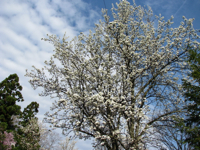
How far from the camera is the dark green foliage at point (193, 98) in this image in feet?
25.2

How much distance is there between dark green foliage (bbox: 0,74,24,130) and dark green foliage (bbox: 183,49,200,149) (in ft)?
57.1

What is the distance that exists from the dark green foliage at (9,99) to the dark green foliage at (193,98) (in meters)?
17.4

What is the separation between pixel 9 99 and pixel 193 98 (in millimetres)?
19670

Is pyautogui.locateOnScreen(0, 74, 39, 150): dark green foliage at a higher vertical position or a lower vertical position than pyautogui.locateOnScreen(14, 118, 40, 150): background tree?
higher

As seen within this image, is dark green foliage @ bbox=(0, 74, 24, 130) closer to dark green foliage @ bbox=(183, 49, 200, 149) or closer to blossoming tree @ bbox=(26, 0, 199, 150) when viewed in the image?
blossoming tree @ bbox=(26, 0, 199, 150)

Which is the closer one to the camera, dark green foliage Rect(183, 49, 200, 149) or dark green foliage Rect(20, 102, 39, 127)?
dark green foliage Rect(183, 49, 200, 149)

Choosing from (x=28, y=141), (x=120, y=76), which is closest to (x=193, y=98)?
(x=120, y=76)

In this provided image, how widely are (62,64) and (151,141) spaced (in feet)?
23.1

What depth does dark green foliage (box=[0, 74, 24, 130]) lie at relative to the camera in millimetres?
17695

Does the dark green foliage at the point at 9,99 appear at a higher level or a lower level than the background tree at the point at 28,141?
higher

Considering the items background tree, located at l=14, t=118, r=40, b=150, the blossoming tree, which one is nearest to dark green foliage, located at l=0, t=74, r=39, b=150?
background tree, located at l=14, t=118, r=40, b=150

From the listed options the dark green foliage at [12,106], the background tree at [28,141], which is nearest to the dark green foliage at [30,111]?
the dark green foliage at [12,106]

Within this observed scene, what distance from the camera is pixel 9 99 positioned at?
60.8 feet

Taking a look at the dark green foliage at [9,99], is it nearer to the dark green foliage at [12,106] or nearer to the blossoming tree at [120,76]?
the dark green foliage at [12,106]
